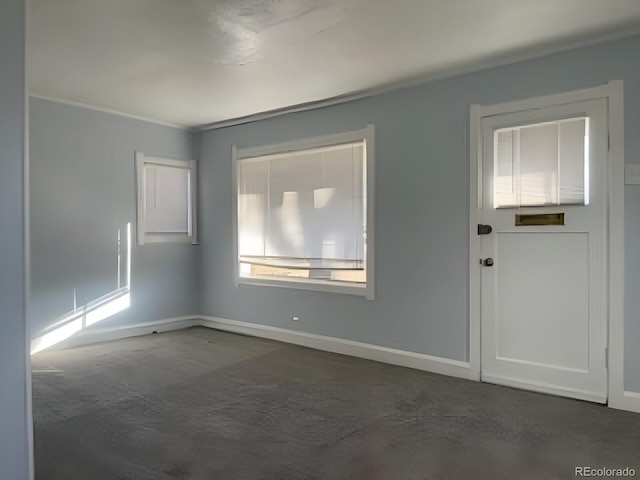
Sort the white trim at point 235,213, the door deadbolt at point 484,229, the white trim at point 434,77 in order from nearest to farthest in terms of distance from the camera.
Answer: the white trim at point 434,77, the door deadbolt at point 484,229, the white trim at point 235,213

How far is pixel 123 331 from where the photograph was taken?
205 inches

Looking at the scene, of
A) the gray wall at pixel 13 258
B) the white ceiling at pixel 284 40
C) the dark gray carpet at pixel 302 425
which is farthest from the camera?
the white ceiling at pixel 284 40

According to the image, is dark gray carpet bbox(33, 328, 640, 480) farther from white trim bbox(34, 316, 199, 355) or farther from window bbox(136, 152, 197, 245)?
window bbox(136, 152, 197, 245)

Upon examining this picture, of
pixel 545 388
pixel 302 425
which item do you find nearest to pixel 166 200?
pixel 302 425

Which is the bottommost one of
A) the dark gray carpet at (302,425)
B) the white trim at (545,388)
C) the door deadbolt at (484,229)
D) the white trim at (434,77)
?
the dark gray carpet at (302,425)

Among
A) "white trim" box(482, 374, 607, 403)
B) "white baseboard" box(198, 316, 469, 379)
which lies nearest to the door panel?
"white trim" box(482, 374, 607, 403)

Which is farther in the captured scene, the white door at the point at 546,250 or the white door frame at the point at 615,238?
the white door at the point at 546,250

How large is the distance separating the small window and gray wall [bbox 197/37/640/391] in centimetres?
26

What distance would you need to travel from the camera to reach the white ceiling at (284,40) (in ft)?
8.84

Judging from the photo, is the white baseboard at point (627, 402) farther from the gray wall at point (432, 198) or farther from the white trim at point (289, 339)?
the white trim at point (289, 339)

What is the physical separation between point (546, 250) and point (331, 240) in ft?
6.73

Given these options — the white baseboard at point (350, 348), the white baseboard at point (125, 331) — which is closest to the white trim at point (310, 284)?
the white baseboard at point (350, 348)

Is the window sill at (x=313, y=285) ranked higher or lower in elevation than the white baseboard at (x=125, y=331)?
higher

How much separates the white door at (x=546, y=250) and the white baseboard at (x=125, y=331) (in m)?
3.72
